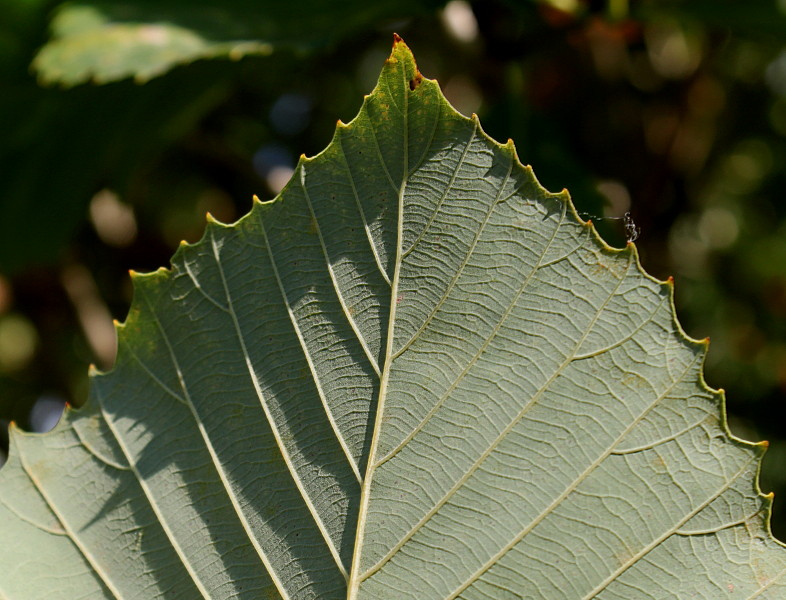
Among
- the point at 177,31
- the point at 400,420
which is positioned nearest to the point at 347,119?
the point at 177,31

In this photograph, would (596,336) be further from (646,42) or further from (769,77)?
(769,77)

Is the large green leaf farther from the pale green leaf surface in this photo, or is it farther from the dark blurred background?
the pale green leaf surface

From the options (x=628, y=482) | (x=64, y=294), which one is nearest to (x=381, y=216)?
(x=628, y=482)

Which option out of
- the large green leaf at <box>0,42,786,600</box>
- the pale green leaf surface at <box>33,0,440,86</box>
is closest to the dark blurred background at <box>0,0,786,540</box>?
the pale green leaf surface at <box>33,0,440,86</box>

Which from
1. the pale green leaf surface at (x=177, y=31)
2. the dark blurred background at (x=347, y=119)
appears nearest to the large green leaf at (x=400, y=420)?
the dark blurred background at (x=347, y=119)

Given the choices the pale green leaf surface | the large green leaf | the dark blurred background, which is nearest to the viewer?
the large green leaf

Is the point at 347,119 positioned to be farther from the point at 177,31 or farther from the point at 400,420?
the point at 400,420

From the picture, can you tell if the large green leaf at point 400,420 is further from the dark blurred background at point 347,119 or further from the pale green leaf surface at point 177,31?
the pale green leaf surface at point 177,31
